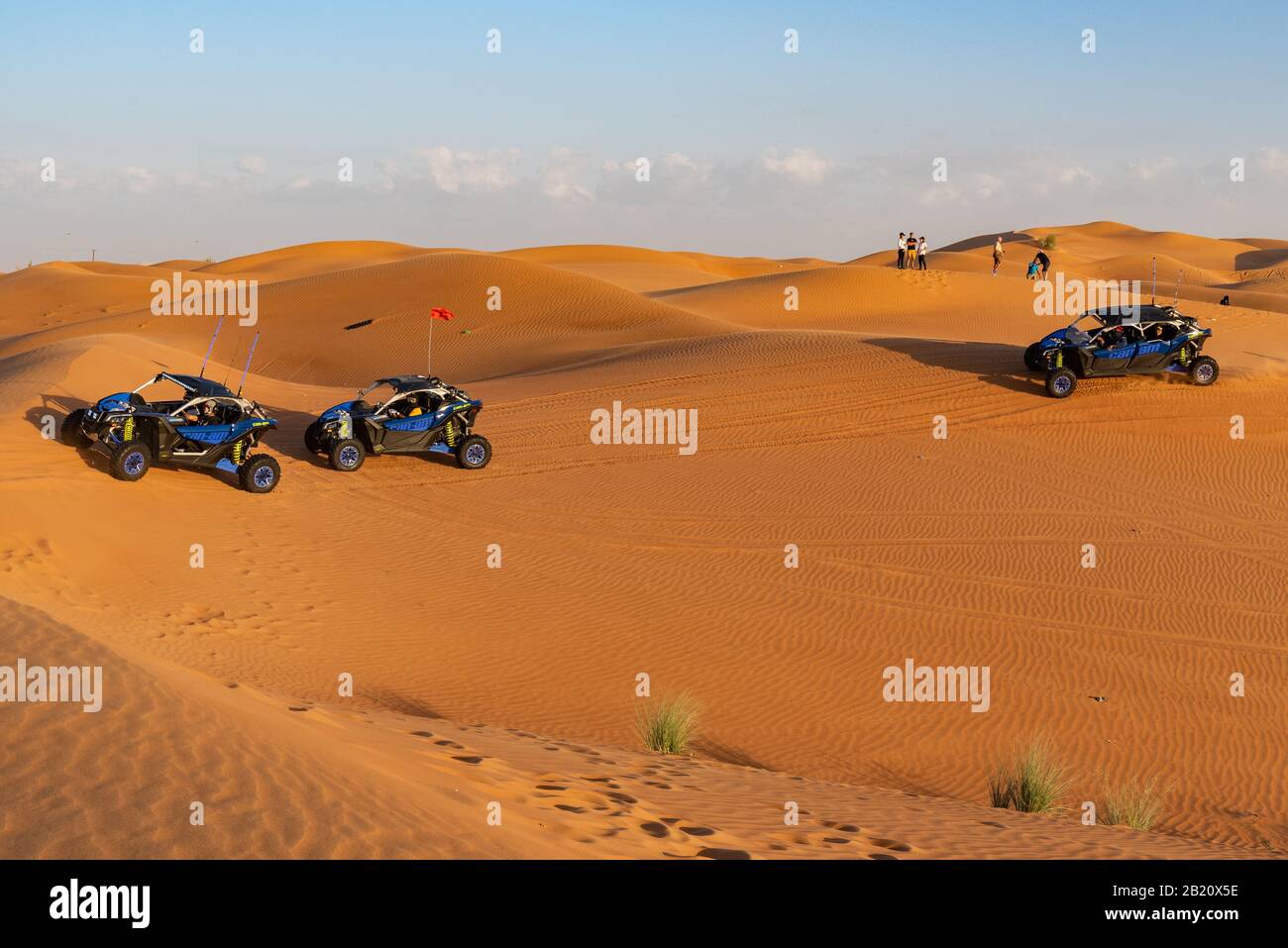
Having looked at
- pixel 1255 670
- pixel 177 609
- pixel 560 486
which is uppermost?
pixel 560 486

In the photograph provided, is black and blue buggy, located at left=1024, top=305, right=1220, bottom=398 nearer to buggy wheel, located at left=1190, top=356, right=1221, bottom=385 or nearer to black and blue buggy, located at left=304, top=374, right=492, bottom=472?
buggy wheel, located at left=1190, top=356, right=1221, bottom=385

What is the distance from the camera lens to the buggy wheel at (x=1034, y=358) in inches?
949

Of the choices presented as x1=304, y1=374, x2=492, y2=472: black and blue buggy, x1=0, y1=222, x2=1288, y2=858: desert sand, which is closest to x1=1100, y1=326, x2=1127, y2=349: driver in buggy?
x1=0, y1=222, x2=1288, y2=858: desert sand

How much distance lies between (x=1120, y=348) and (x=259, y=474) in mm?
17312

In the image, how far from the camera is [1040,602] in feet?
50.2

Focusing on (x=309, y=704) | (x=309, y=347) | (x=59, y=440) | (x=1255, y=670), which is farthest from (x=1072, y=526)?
(x=309, y=347)

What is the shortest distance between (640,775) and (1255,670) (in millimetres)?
8658

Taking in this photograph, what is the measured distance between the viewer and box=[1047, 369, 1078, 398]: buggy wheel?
939 inches

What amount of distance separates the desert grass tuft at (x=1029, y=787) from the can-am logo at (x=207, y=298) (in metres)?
37.6

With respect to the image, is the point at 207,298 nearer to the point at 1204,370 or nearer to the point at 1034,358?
the point at 1034,358

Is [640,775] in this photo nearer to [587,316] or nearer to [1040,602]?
[1040,602]

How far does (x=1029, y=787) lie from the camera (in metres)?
9.20

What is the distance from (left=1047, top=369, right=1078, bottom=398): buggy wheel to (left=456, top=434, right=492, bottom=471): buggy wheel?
12.1m

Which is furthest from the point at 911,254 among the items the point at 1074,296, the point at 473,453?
the point at 473,453
